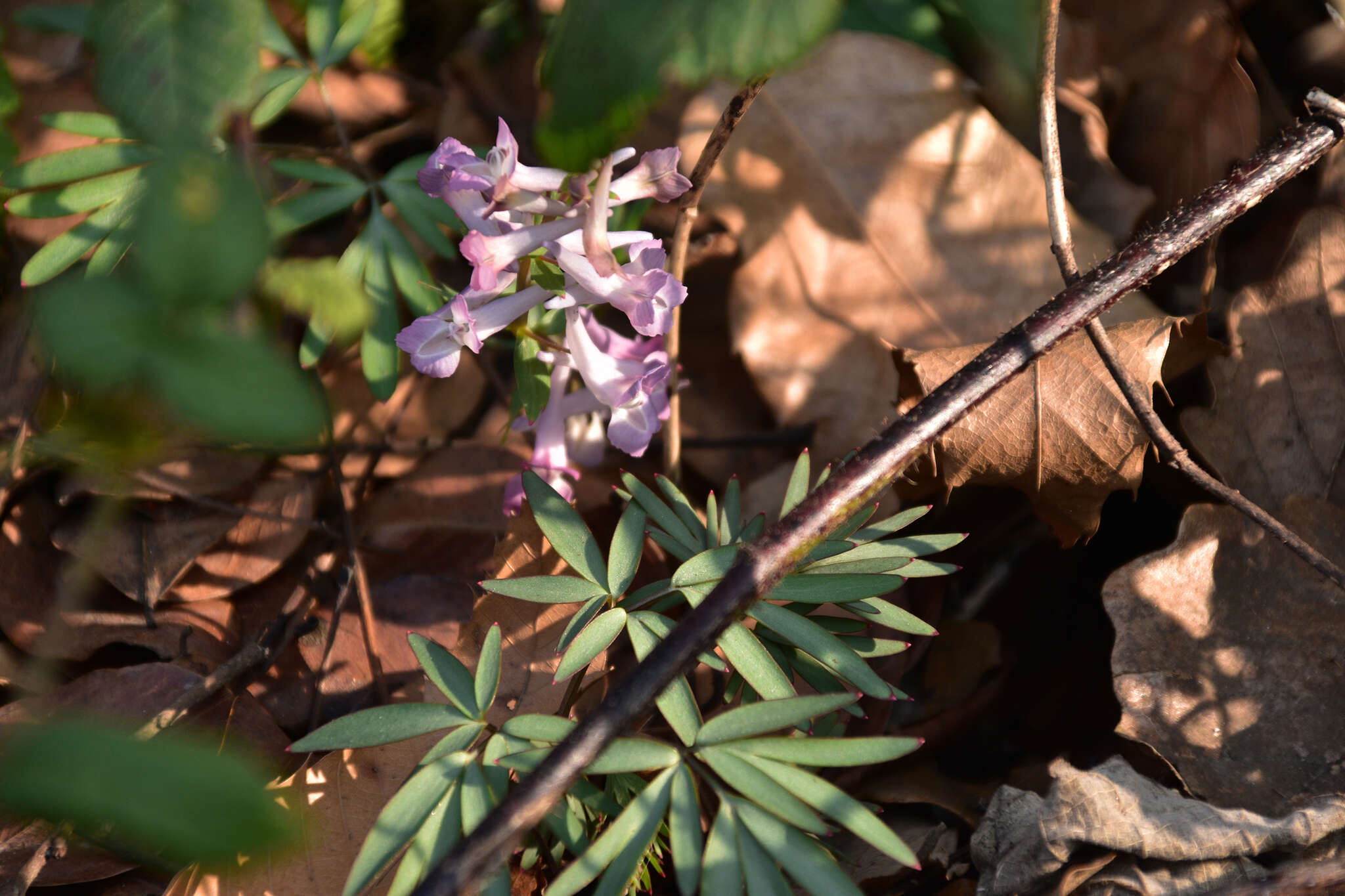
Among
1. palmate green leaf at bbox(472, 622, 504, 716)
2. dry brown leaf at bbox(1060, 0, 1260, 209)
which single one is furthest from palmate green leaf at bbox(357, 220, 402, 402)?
dry brown leaf at bbox(1060, 0, 1260, 209)

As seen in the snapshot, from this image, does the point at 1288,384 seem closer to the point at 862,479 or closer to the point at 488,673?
the point at 862,479

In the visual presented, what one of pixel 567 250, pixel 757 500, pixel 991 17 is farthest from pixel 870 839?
pixel 757 500

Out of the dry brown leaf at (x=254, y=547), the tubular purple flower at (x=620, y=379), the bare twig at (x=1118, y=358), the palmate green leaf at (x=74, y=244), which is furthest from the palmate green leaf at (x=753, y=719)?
the palmate green leaf at (x=74, y=244)

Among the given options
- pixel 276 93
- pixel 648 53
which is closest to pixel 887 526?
pixel 648 53

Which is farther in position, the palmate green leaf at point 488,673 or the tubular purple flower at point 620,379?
the tubular purple flower at point 620,379

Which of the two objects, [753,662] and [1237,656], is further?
[1237,656]

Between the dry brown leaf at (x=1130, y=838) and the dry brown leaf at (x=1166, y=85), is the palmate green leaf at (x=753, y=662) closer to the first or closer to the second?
the dry brown leaf at (x=1130, y=838)

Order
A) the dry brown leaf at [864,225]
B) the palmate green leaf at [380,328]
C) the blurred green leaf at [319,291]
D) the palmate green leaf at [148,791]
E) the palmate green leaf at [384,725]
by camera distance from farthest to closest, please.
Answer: the dry brown leaf at [864,225], the palmate green leaf at [380,328], the palmate green leaf at [384,725], the blurred green leaf at [319,291], the palmate green leaf at [148,791]
